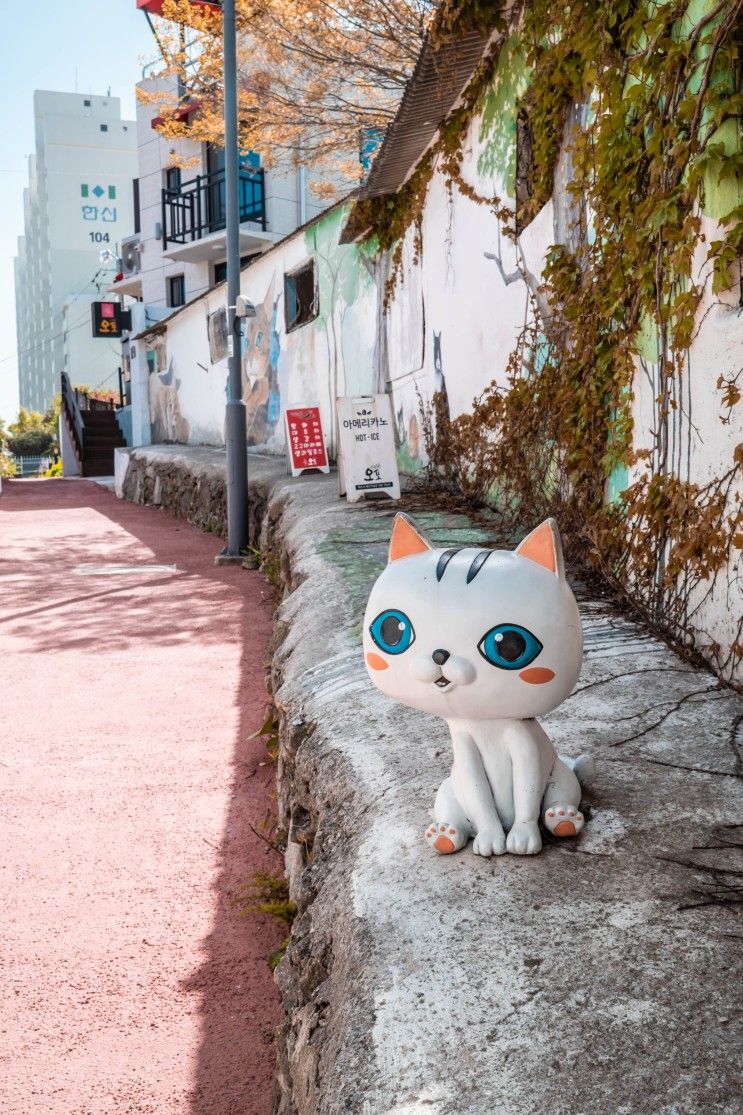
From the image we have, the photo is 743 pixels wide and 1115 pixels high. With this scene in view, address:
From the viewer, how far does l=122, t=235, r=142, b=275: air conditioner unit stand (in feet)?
91.7

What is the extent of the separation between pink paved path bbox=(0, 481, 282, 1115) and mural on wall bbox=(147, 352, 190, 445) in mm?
11512

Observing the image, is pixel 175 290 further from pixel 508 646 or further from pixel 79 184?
pixel 79 184

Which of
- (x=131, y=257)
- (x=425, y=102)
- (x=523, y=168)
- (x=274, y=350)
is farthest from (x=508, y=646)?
(x=131, y=257)

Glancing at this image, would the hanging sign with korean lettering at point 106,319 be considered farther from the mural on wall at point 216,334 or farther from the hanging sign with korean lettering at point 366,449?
the hanging sign with korean lettering at point 366,449

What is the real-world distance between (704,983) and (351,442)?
21.7ft

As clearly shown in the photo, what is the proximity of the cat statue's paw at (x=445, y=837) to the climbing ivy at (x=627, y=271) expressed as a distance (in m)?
1.43

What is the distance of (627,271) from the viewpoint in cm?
412

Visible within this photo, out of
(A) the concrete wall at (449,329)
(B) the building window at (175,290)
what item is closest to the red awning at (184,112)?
(B) the building window at (175,290)

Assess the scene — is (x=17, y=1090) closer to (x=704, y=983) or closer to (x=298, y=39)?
(x=704, y=983)

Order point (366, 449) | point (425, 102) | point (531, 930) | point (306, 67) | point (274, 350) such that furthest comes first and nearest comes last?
point (274, 350), point (306, 67), point (366, 449), point (425, 102), point (531, 930)

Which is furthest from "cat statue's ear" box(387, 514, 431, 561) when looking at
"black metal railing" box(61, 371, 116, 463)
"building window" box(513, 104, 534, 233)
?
"black metal railing" box(61, 371, 116, 463)

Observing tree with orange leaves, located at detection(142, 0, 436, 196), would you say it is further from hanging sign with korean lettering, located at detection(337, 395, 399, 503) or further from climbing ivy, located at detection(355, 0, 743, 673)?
climbing ivy, located at detection(355, 0, 743, 673)

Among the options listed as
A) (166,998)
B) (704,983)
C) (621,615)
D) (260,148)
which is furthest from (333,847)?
(260,148)

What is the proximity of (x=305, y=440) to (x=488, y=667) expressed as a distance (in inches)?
364
